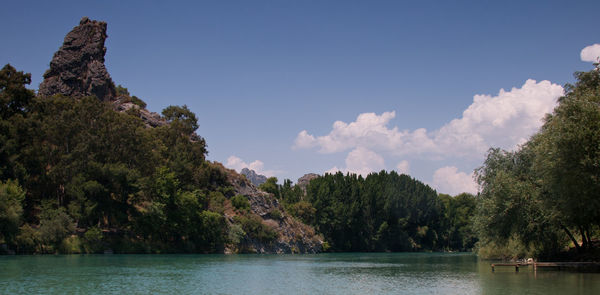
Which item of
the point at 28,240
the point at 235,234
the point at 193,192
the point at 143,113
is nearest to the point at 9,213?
the point at 28,240

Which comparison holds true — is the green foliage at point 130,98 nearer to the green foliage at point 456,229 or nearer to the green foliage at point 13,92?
the green foliage at point 13,92

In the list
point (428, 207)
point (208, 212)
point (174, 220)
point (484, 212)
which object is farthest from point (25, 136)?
point (428, 207)

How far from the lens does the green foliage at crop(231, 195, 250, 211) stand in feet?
437

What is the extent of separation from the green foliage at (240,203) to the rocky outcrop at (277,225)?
3.41m

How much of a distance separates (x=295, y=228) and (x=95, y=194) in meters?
66.7

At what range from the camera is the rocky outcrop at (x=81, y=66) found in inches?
5610

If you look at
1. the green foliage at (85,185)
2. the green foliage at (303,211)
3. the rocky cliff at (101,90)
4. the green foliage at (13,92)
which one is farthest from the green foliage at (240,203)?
the green foliage at (13,92)

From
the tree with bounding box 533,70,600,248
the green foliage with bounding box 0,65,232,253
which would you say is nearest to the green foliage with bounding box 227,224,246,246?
the green foliage with bounding box 0,65,232,253

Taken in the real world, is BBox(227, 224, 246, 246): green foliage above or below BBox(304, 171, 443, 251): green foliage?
below

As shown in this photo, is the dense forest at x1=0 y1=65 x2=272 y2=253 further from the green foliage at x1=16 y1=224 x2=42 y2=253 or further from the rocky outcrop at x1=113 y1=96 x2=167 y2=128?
the rocky outcrop at x1=113 y1=96 x2=167 y2=128

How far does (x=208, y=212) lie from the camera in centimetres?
11444

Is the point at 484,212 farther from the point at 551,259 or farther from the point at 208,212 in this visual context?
the point at 208,212

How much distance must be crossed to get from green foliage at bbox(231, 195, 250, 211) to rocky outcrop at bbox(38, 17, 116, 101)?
53042mm

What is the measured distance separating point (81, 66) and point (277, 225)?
245 feet
